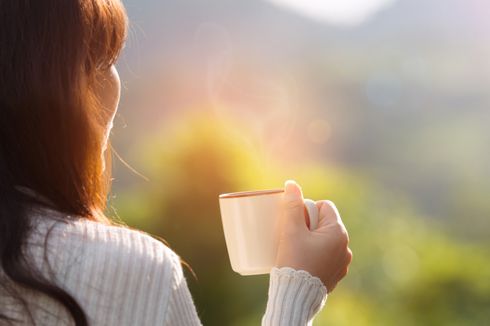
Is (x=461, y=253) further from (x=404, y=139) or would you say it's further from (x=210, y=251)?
(x=404, y=139)

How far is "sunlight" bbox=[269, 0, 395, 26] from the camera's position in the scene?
12320mm

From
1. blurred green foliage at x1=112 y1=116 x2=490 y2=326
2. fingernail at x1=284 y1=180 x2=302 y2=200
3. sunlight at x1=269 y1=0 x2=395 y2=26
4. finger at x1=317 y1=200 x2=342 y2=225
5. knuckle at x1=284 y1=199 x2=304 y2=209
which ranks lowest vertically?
blurred green foliage at x1=112 y1=116 x2=490 y2=326

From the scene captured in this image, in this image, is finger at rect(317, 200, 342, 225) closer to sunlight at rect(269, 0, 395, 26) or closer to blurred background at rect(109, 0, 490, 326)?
blurred background at rect(109, 0, 490, 326)

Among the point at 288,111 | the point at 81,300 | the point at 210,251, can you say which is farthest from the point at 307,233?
the point at 288,111

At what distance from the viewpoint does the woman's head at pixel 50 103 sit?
636 millimetres

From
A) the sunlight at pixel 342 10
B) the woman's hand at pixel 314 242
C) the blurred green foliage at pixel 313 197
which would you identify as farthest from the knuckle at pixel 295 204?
the sunlight at pixel 342 10

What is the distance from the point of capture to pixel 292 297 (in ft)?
2.47

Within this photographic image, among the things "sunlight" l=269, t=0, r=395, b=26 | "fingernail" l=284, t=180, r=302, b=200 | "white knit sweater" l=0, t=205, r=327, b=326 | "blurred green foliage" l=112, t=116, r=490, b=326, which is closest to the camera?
"white knit sweater" l=0, t=205, r=327, b=326

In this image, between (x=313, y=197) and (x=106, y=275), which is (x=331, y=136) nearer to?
(x=313, y=197)

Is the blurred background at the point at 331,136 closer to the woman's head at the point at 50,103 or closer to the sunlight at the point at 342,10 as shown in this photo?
the sunlight at the point at 342,10

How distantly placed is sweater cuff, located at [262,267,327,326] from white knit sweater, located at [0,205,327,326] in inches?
5.2

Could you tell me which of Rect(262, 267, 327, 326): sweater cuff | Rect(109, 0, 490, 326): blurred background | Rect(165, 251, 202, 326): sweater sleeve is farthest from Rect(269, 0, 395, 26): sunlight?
Rect(165, 251, 202, 326): sweater sleeve

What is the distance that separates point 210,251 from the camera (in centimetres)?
328

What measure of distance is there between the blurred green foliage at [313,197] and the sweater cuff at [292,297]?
2365 millimetres
